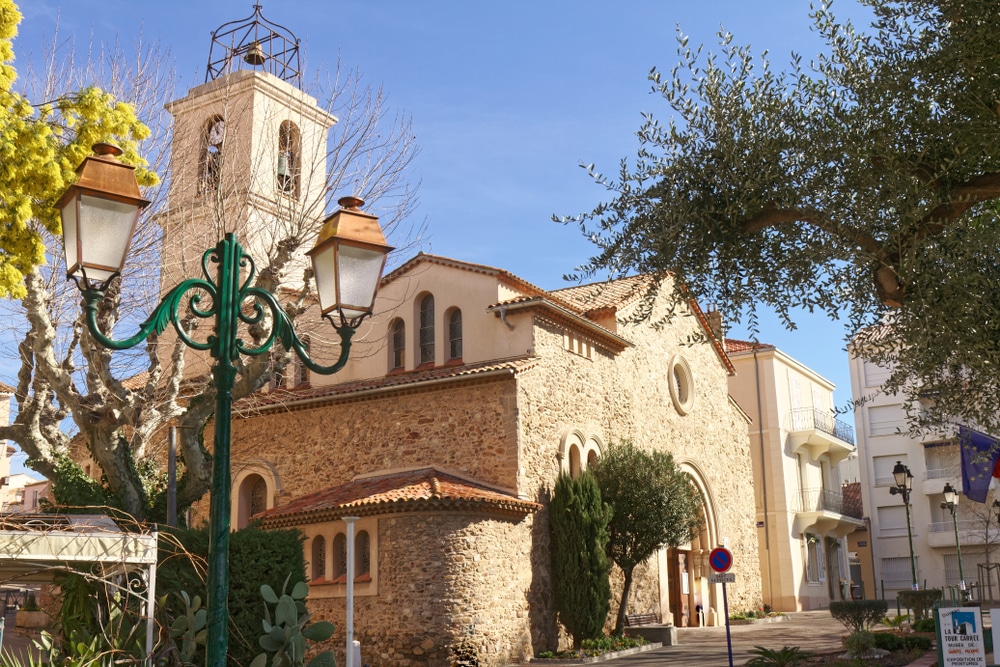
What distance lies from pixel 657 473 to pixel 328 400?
27.1 feet

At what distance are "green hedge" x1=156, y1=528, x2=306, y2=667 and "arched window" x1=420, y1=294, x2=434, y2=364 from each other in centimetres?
946

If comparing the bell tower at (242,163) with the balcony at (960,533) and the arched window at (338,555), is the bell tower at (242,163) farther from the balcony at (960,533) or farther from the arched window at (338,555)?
the balcony at (960,533)

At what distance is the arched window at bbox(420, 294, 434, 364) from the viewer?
24.7 meters

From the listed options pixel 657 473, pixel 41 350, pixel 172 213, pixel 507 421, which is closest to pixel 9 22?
pixel 41 350

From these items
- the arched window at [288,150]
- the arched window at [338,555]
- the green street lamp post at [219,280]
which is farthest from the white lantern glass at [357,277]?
the arched window at [288,150]

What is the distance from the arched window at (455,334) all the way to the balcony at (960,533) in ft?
96.7

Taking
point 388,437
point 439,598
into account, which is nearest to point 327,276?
point 439,598

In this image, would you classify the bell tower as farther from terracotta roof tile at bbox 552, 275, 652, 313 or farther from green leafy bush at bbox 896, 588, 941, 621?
green leafy bush at bbox 896, 588, 941, 621

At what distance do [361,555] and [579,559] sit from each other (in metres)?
4.89

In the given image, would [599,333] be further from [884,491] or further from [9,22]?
[884,491]

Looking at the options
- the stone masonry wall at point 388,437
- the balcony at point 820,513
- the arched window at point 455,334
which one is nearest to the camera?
the stone masonry wall at point 388,437

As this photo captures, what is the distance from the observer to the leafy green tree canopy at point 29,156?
11.8 meters

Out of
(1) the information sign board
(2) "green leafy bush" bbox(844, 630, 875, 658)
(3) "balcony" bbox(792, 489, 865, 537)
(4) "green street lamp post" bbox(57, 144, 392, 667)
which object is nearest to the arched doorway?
(3) "balcony" bbox(792, 489, 865, 537)

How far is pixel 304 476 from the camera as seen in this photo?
→ 2373 cm
